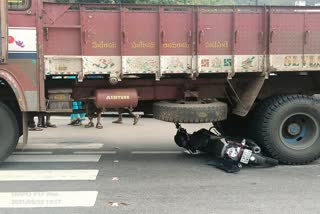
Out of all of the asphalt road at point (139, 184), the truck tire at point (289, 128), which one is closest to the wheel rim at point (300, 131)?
the truck tire at point (289, 128)

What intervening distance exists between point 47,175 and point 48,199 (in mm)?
1183

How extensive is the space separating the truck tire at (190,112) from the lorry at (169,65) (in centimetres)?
2

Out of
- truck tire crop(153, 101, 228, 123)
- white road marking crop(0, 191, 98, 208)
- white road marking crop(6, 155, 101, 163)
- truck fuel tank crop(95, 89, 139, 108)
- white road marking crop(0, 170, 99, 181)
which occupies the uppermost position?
truck fuel tank crop(95, 89, 139, 108)

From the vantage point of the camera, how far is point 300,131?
795 centimetres

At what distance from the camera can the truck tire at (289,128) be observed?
762 cm

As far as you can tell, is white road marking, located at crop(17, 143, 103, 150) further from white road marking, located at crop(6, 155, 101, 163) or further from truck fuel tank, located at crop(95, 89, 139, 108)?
truck fuel tank, located at crop(95, 89, 139, 108)

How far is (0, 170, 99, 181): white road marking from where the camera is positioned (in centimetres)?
663

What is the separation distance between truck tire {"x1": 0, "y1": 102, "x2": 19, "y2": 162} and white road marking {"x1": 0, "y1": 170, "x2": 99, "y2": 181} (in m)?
0.31

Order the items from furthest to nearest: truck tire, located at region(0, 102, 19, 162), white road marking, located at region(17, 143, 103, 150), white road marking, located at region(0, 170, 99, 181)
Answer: white road marking, located at region(17, 143, 103, 150), truck tire, located at region(0, 102, 19, 162), white road marking, located at region(0, 170, 99, 181)

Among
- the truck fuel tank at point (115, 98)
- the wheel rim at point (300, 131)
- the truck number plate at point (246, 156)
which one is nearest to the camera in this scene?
the truck number plate at point (246, 156)

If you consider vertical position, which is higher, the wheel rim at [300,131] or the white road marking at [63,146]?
the wheel rim at [300,131]

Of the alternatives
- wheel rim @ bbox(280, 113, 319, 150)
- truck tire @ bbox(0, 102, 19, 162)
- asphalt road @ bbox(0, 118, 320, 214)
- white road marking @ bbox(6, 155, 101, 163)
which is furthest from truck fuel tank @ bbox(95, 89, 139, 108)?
wheel rim @ bbox(280, 113, 319, 150)

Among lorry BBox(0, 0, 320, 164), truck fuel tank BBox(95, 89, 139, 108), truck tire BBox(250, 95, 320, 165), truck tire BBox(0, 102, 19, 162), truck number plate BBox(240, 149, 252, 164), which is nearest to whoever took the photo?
lorry BBox(0, 0, 320, 164)

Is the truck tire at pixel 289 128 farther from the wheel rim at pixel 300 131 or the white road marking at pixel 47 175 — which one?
the white road marking at pixel 47 175
